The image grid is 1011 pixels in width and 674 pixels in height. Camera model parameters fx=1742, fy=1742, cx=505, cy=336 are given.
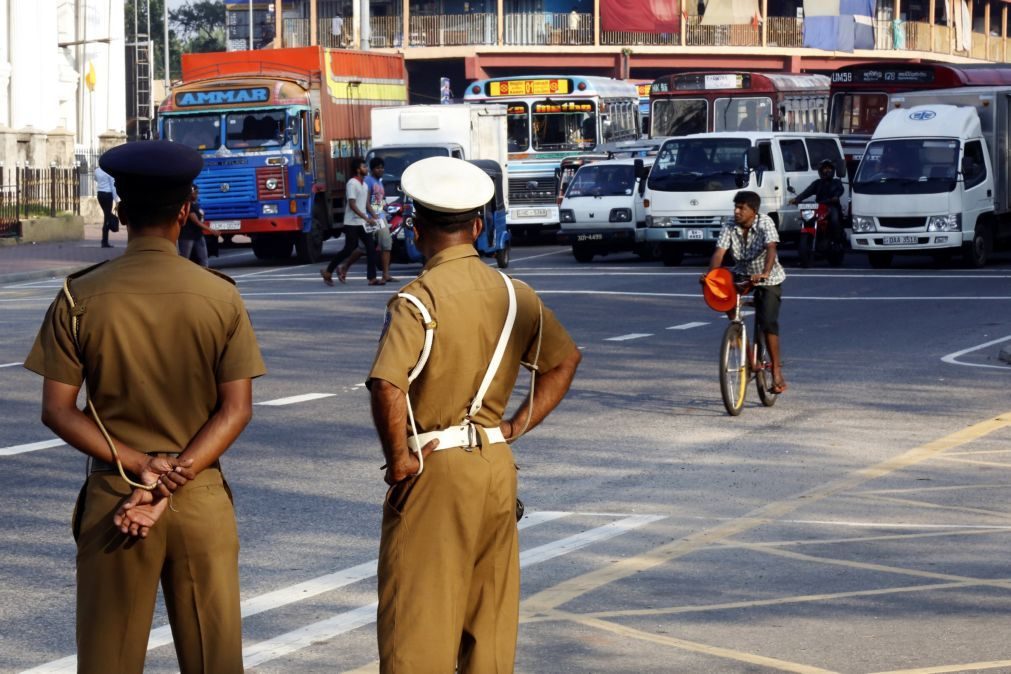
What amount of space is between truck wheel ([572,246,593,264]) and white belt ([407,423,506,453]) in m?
25.5

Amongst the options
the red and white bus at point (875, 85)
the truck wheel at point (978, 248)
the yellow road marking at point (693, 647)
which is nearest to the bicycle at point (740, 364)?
the yellow road marking at point (693, 647)

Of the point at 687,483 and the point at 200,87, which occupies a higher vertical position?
the point at 200,87

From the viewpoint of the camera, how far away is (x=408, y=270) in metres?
28.5

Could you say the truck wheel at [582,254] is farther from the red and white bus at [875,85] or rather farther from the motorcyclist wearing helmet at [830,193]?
the red and white bus at [875,85]

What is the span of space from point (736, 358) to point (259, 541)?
5288 mm

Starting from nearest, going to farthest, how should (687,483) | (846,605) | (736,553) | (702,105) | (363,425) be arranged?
(846,605) < (736,553) < (687,483) < (363,425) < (702,105)

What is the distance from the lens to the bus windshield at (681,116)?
116 ft

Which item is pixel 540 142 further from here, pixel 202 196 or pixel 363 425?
pixel 363 425

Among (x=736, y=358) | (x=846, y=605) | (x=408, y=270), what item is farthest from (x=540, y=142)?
(x=846, y=605)

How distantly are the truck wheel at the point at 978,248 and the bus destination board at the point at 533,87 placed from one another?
35.2 feet

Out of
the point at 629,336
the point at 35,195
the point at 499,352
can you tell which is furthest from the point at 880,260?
the point at 499,352

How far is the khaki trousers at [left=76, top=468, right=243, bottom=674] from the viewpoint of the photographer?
13.7 ft

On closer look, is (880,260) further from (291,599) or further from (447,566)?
(447,566)

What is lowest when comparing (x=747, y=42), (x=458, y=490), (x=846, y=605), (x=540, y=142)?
(x=846, y=605)
